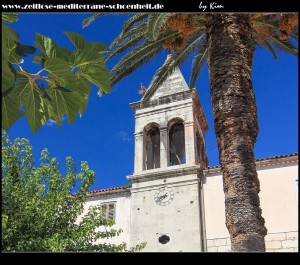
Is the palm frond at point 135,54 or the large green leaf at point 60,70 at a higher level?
the palm frond at point 135,54

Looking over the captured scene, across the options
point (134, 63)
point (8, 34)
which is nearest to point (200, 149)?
point (134, 63)

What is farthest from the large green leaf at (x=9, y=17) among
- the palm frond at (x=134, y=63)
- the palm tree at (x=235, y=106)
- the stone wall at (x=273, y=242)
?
the stone wall at (x=273, y=242)

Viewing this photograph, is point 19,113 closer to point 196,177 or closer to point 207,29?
point 207,29

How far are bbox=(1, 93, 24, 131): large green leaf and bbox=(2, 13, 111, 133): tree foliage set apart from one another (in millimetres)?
34

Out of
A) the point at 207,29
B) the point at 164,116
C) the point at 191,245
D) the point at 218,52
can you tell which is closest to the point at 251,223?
the point at 218,52

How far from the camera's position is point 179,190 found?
20.6 meters

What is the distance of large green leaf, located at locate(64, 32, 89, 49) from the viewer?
1.83m

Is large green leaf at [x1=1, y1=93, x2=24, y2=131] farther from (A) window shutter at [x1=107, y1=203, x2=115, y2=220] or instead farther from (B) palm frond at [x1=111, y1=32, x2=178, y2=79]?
(A) window shutter at [x1=107, y1=203, x2=115, y2=220]

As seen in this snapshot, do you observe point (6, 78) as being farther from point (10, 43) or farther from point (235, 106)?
point (235, 106)

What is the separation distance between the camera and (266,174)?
19.4 m

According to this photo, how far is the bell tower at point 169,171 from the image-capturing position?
1969cm

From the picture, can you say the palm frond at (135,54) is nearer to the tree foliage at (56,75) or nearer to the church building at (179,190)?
the tree foliage at (56,75)

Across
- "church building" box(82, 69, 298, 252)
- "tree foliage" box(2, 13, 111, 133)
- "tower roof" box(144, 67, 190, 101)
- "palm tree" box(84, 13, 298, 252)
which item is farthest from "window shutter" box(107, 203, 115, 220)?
"tree foliage" box(2, 13, 111, 133)
